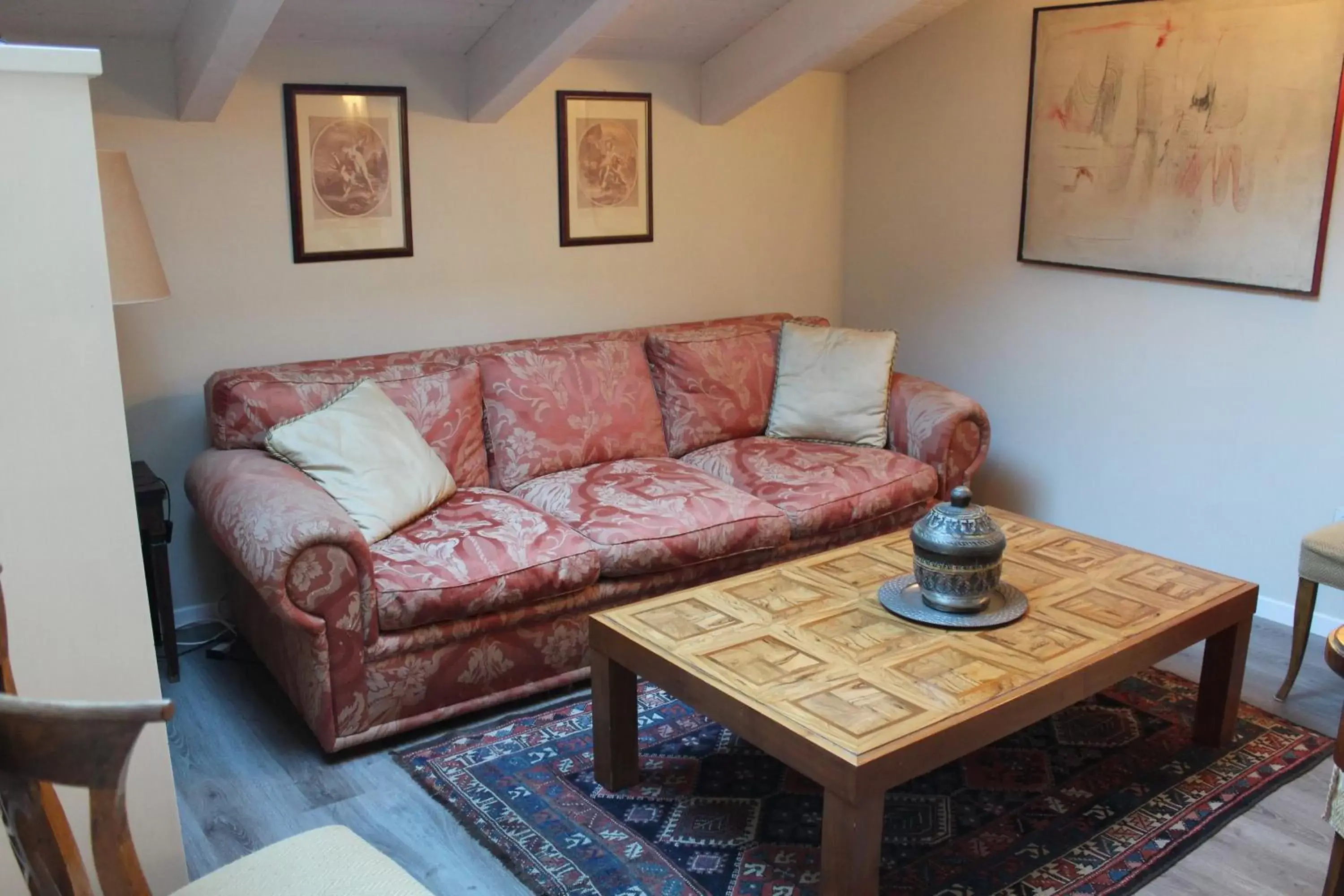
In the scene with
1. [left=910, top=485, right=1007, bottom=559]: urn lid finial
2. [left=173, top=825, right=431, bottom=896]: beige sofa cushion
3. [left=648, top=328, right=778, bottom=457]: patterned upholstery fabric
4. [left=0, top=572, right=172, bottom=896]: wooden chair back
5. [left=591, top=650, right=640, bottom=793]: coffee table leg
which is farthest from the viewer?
[left=648, top=328, right=778, bottom=457]: patterned upholstery fabric

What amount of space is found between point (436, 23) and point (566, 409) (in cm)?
121

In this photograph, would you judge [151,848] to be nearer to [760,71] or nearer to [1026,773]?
[1026,773]

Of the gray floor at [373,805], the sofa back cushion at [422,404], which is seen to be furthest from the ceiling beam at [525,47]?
the gray floor at [373,805]

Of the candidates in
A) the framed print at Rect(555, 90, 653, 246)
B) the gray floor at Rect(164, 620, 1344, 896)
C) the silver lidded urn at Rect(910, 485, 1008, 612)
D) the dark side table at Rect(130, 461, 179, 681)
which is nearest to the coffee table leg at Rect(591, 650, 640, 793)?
the gray floor at Rect(164, 620, 1344, 896)

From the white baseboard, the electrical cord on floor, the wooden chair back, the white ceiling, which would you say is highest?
the white ceiling

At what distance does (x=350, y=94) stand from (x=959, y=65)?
7.15ft

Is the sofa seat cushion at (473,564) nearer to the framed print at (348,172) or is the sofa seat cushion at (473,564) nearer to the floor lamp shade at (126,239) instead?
the floor lamp shade at (126,239)

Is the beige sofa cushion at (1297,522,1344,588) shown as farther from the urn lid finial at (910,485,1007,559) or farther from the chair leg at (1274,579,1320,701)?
the urn lid finial at (910,485,1007,559)

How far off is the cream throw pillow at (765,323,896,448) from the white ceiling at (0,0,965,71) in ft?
3.57

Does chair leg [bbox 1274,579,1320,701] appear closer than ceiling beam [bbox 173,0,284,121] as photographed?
No

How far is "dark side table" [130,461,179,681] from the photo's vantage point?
9.86ft

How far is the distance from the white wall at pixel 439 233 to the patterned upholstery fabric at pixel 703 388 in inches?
15.0

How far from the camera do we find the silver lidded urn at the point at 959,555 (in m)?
2.45

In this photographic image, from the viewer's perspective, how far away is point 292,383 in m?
3.31
